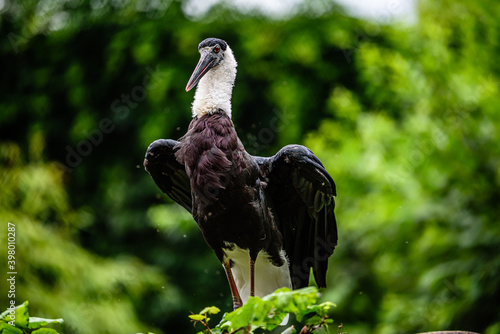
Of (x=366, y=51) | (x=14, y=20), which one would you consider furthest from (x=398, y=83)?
(x=14, y=20)

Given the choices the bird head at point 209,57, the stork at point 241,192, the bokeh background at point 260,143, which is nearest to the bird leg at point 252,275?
the stork at point 241,192

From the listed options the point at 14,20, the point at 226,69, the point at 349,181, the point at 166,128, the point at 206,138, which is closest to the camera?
the point at 206,138

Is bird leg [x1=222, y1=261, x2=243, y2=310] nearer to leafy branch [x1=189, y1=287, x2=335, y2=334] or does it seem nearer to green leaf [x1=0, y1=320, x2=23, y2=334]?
leafy branch [x1=189, y1=287, x2=335, y2=334]

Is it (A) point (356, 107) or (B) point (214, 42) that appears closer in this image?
(B) point (214, 42)

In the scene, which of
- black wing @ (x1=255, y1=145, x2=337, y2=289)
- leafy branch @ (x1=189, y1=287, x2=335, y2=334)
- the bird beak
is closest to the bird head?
the bird beak

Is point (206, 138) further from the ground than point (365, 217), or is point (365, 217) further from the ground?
point (206, 138)

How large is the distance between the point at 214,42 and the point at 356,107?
3.72 metres

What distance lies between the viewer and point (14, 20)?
9.40 m

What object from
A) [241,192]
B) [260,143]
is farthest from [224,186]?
[260,143]

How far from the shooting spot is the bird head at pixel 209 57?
3.87 meters

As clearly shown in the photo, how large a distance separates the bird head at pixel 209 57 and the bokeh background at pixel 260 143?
2.74 m

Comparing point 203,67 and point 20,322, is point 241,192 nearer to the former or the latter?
point 203,67

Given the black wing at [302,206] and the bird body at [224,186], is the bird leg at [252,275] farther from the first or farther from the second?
the black wing at [302,206]

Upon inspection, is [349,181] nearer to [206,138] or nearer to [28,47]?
[206,138]
